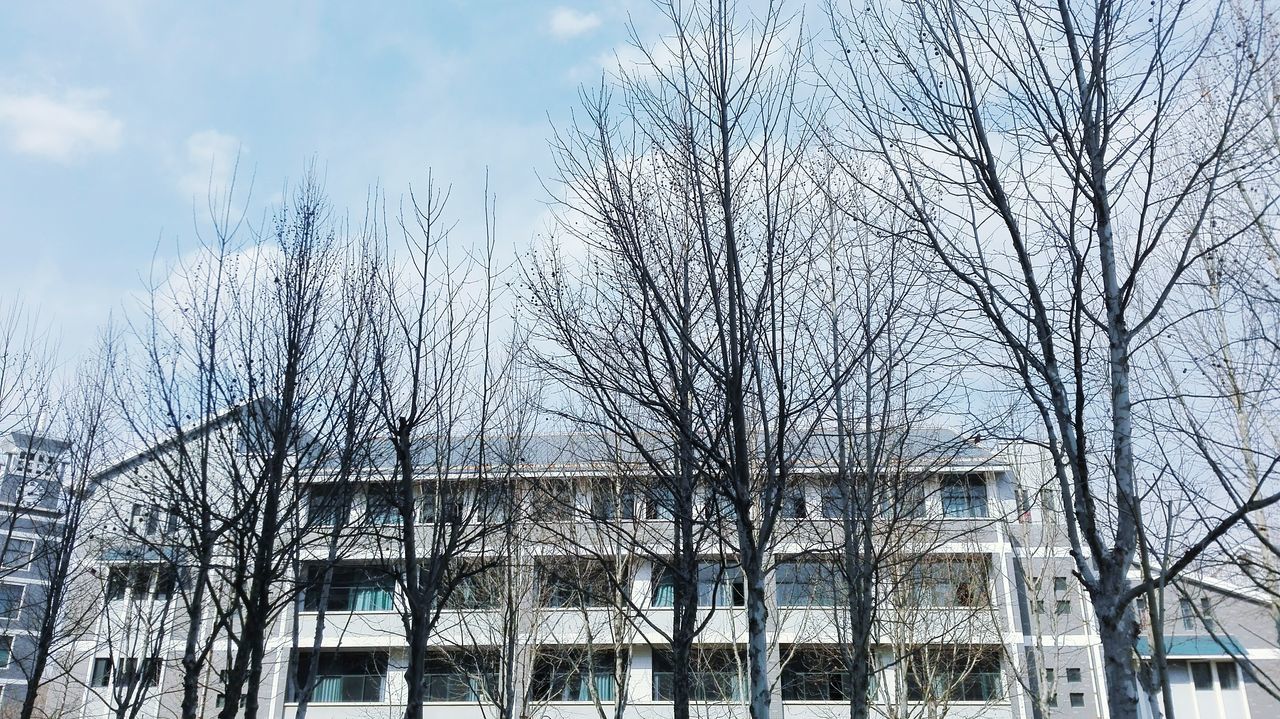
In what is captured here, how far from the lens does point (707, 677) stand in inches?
869

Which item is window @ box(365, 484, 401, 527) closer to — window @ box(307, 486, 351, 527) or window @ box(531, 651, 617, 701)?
window @ box(307, 486, 351, 527)

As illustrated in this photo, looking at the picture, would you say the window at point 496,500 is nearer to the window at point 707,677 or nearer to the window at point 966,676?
the window at point 707,677

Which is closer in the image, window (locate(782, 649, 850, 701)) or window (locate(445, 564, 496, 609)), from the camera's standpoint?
window (locate(445, 564, 496, 609))

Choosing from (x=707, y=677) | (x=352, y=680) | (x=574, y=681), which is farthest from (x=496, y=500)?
Answer: (x=352, y=680)

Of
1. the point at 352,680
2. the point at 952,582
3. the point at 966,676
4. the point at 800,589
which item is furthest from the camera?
the point at 352,680

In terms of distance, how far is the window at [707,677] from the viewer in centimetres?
2045

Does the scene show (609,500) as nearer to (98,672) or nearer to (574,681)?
(574,681)

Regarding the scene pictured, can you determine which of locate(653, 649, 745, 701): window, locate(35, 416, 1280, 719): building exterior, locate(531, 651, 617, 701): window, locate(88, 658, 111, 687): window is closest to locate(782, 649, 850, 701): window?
locate(35, 416, 1280, 719): building exterior

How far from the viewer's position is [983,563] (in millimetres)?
21641

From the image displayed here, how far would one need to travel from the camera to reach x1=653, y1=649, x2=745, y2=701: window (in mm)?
20453

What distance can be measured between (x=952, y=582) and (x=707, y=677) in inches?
251

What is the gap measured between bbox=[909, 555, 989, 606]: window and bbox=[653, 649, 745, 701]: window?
4.41 meters

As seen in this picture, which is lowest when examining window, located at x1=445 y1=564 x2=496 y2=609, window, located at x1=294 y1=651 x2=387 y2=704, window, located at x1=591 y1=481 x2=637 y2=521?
window, located at x1=294 y1=651 x2=387 y2=704

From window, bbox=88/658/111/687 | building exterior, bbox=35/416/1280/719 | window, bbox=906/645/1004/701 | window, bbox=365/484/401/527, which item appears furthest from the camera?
window, bbox=88/658/111/687
